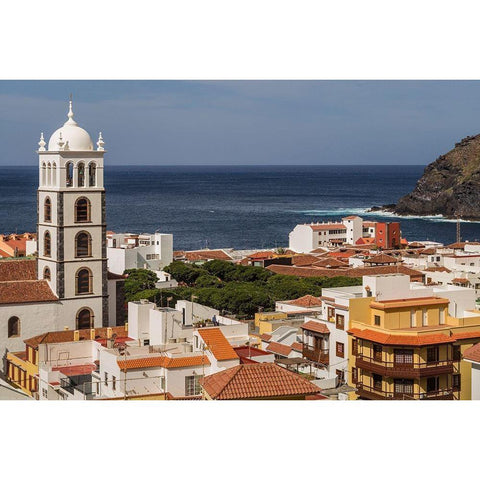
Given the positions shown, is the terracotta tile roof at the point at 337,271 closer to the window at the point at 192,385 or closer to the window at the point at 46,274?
the window at the point at 46,274

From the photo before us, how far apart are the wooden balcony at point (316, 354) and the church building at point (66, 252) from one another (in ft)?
12.1

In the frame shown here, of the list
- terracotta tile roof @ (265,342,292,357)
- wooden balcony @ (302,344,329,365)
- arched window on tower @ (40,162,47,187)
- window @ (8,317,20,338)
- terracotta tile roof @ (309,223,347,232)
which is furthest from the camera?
terracotta tile roof @ (309,223,347,232)

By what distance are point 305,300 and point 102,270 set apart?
513cm

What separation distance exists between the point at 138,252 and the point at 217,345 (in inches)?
785

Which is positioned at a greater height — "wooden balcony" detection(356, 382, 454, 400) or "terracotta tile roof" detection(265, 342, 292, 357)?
"terracotta tile roof" detection(265, 342, 292, 357)

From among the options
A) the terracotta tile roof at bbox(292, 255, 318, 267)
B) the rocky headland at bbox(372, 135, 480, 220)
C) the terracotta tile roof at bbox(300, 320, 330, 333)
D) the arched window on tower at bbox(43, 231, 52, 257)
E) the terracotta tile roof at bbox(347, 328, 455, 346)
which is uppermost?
the rocky headland at bbox(372, 135, 480, 220)

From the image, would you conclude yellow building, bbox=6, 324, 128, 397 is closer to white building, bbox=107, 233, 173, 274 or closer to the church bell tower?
the church bell tower

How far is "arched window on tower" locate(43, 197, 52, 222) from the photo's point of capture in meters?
16.8

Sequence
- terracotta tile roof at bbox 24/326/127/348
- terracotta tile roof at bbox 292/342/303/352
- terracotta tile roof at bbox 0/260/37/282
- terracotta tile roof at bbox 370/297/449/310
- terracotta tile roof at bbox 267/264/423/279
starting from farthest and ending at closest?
terracotta tile roof at bbox 267/264/423/279, terracotta tile roof at bbox 0/260/37/282, terracotta tile roof at bbox 292/342/303/352, terracotta tile roof at bbox 24/326/127/348, terracotta tile roof at bbox 370/297/449/310

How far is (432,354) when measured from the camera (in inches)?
488

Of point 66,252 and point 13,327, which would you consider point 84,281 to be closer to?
point 66,252

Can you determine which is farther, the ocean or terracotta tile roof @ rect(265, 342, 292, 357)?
the ocean

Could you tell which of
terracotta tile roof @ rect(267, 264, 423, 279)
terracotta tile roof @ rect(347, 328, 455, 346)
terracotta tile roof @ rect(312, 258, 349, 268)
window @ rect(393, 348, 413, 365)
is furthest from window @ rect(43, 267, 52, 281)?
terracotta tile roof @ rect(312, 258, 349, 268)

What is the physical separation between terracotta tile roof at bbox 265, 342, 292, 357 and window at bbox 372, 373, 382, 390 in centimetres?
306
